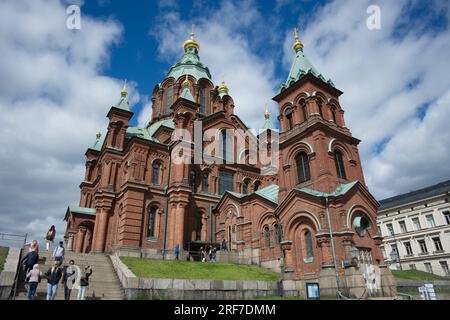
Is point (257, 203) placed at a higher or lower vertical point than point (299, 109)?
lower

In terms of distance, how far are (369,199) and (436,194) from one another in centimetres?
2887

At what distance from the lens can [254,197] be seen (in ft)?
89.2

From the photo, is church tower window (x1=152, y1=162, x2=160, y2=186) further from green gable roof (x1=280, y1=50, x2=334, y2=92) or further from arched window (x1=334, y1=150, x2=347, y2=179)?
arched window (x1=334, y1=150, x2=347, y2=179)

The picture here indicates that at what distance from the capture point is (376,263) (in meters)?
20.3

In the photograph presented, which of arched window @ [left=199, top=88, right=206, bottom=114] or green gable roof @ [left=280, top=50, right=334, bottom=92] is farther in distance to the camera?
arched window @ [left=199, top=88, right=206, bottom=114]

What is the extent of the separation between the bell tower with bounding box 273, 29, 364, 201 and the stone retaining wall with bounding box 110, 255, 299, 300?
837 centimetres

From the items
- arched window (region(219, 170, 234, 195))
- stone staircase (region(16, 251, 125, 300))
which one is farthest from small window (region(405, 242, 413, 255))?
stone staircase (region(16, 251, 125, 300))

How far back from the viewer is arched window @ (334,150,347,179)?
23.4m

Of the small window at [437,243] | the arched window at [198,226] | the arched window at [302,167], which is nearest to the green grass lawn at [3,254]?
the arched window at [198,226]

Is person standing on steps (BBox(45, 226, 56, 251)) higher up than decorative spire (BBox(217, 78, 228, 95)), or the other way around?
decorative spire (BBox(217, 78, 228, 95))

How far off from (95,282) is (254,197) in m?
15.0

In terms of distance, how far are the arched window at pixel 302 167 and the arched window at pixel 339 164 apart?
7.28ft
